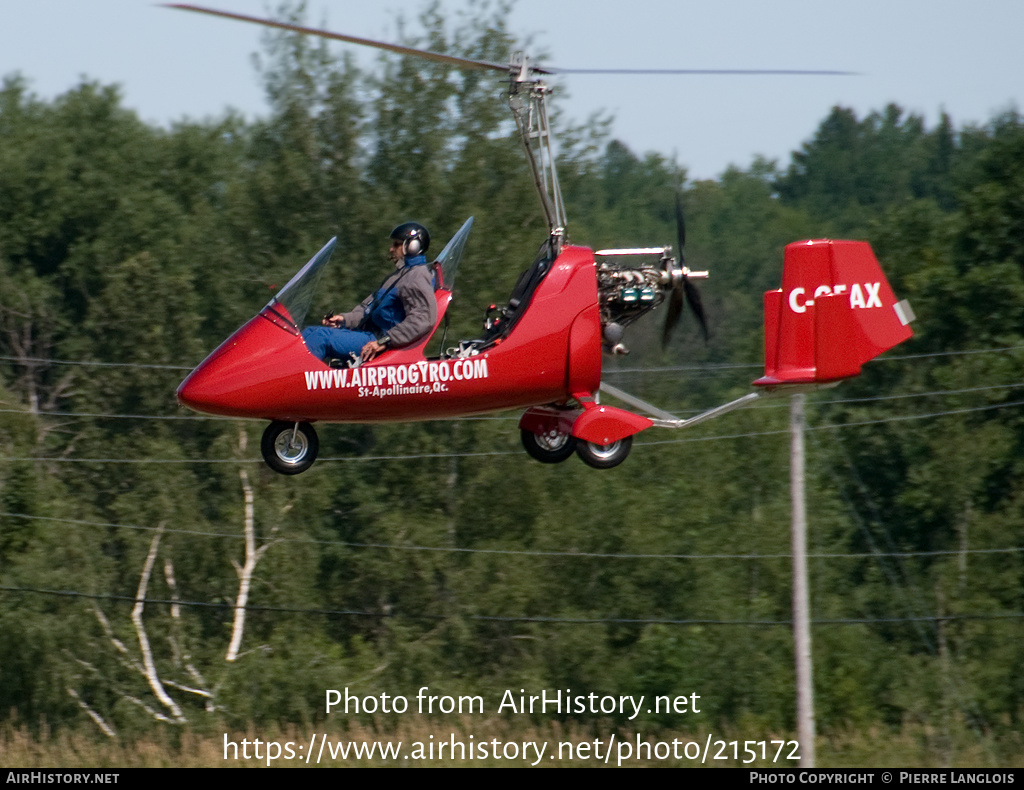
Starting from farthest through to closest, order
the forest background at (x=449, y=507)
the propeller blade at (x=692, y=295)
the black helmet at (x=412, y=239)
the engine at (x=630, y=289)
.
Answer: the forest background at (x=449, y=507) < the propeller blade at (x=692, y=295) < the engine at (x=630, y=289) < the black helmet at (x=412, y=239)

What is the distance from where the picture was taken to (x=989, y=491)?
79.6ft

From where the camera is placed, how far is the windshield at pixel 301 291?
30.1ft

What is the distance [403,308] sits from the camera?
9234 millimetres

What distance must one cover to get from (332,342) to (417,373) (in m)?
0.61

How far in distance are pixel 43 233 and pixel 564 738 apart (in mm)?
16468

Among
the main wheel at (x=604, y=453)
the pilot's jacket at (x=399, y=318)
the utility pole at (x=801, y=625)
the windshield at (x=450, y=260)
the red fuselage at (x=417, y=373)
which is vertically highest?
the windshield at (x=450, y=260)

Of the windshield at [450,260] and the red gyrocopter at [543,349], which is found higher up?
the windshield at [450,260]

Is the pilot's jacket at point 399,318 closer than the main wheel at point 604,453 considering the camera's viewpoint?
Yes

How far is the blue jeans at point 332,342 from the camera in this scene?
902 centimetres

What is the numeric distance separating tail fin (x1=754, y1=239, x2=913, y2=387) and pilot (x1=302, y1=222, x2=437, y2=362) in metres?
2.42

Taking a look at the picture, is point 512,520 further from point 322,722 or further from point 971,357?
point 971,357

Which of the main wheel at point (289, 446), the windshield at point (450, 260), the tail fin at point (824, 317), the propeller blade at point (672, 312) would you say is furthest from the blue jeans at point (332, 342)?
the tail fin at point (824, 317)

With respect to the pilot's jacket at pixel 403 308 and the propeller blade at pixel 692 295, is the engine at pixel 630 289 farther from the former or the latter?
the pilot's jacket at pixel 403 308

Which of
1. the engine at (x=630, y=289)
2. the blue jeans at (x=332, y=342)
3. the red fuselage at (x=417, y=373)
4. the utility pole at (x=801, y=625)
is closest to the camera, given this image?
the red fuselage at (x=417, y=373)
